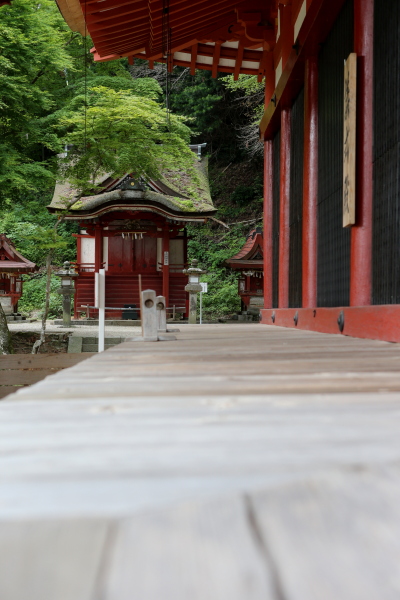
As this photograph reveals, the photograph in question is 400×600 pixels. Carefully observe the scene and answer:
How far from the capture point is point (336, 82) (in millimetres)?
3584

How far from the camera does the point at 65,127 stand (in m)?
10.4

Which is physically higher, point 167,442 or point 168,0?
point 168,0

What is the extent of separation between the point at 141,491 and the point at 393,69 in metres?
2.67

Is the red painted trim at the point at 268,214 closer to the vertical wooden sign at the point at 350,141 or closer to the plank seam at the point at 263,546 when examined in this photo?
the vertical wooden sign at the point at 350,141

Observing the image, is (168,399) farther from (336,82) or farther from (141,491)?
(336,82)

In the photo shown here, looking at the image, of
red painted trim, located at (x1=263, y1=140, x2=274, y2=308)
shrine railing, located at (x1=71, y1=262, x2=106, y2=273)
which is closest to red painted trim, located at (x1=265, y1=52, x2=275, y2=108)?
red painted trim, located at (x1=263, y1=140, x2=274, y2=308)

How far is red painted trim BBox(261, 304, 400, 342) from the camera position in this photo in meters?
2.35

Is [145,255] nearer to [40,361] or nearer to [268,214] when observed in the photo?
[268,214]

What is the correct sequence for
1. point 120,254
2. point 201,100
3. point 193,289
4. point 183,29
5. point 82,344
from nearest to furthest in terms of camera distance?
point 183,29 → point 82,344 → point 193,289 → point 120,254 → point 201,100

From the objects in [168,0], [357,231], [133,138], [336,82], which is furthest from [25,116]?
[357,231]

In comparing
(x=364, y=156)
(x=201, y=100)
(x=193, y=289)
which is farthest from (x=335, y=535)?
(x=201, y=100)

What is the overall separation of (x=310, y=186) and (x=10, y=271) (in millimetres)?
13134

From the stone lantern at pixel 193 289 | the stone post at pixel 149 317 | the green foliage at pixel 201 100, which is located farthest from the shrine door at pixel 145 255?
the stone post at pixel 149 317

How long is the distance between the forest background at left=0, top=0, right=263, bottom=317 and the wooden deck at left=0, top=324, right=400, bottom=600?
346 inches
